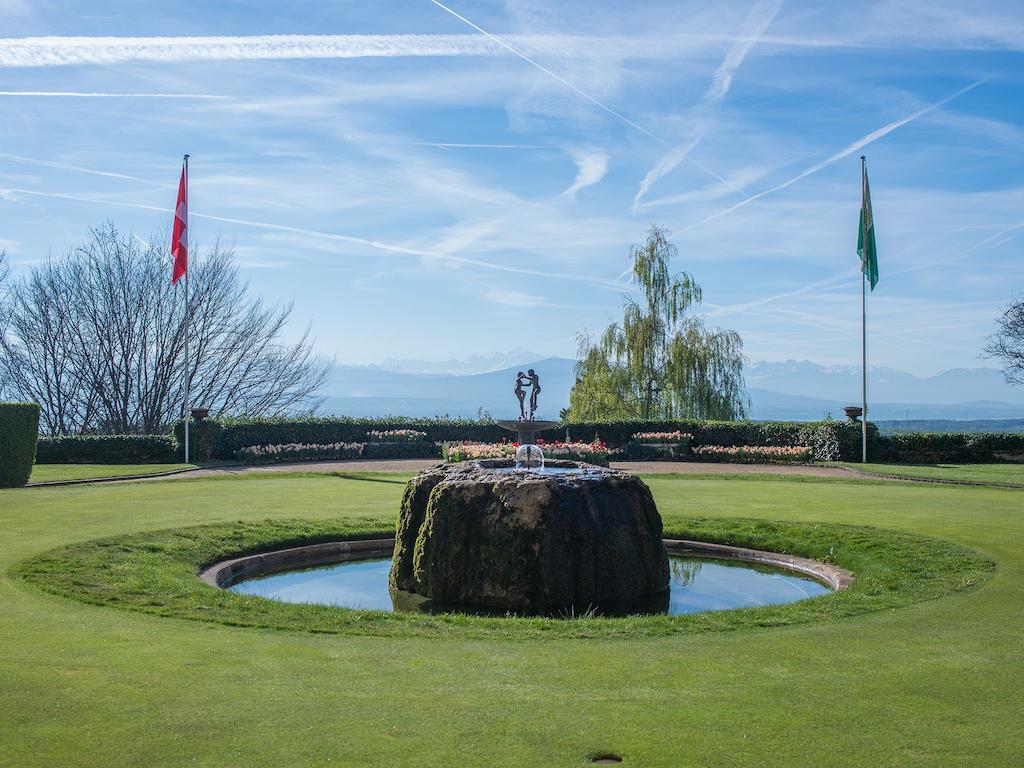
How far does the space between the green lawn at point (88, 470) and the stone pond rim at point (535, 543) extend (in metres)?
15.9

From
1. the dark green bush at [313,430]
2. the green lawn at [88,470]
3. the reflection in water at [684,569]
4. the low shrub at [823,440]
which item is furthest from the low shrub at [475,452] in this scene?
the reflection in water at [684,569]

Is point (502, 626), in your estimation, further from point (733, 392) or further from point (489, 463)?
point (733, 392)

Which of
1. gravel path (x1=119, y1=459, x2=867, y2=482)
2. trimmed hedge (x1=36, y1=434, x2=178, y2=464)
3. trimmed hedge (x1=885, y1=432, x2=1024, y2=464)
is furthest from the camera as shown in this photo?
trimmed hedge (x1=885, y1=432, x2=1024, y2=464)

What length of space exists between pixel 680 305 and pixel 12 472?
27.3 metres

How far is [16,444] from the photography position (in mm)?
20484

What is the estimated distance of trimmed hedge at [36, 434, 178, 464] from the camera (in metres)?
28.7

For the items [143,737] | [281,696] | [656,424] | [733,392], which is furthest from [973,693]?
[733,392]

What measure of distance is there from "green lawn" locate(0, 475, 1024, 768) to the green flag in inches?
850

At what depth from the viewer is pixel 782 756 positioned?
4.21 m

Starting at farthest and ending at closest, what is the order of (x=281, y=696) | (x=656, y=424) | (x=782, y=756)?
(x=656, y=424) → (x=281, y=696) → (x=782, y=756)

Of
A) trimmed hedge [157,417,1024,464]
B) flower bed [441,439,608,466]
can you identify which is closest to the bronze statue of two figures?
flower bed [441,439,608,466]

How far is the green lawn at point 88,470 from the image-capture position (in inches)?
901

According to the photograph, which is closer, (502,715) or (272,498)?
(502,715)

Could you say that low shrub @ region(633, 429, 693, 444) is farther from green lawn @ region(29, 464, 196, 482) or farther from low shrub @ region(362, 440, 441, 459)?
green lawn @ region(29, 464, 196, 482)
